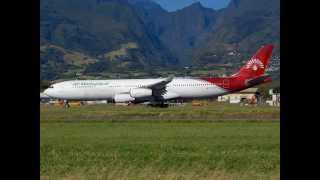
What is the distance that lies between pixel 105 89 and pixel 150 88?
599 cm

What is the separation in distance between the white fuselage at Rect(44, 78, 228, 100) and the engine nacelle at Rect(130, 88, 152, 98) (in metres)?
3.02

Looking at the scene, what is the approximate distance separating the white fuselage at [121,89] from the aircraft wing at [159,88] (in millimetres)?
656

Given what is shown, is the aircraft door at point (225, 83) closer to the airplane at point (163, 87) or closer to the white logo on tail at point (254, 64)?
the airplane at point (163, 87)

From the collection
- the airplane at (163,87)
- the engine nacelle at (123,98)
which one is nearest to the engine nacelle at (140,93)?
the airplane at (163,87)

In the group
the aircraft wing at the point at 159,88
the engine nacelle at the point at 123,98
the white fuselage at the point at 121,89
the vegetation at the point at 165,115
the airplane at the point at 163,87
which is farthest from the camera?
the white fuselage at the point at 121,89

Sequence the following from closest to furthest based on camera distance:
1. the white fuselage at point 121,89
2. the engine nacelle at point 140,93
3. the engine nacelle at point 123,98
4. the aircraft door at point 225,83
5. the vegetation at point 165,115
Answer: the vegetation at point 165,115 → the engine nacelle at point 140,93 → the engine nacelle at point 123,98 → the white fuselage at point 121,89 → the aircraft door at point 225,83

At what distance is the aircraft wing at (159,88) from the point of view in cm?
7625

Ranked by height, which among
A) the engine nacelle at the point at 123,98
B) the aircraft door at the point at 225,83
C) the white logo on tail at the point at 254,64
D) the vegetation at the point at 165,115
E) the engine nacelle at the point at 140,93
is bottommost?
the vegetation at the point at 165,115

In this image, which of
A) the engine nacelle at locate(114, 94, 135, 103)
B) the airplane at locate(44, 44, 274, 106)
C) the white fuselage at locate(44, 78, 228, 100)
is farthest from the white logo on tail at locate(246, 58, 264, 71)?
the engine nacelle at locate(114, 94, 135, 103)

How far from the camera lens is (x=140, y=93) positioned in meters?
Answer: 73.5

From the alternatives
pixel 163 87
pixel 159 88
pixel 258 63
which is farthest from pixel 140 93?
pixel 258 63

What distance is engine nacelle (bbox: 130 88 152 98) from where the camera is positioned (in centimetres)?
7350
